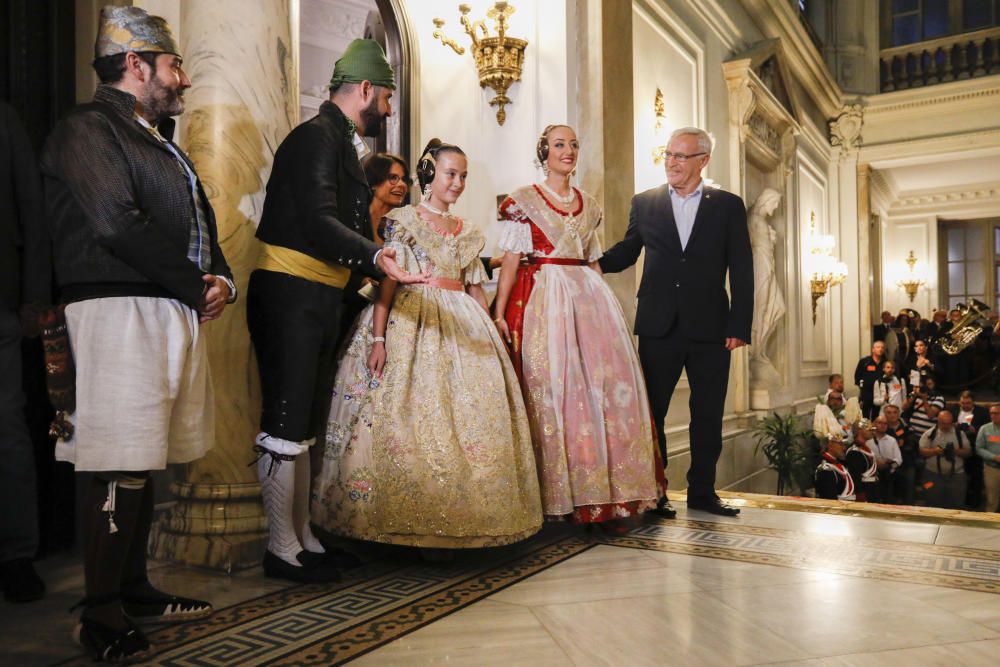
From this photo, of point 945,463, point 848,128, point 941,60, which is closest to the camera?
point 945,463

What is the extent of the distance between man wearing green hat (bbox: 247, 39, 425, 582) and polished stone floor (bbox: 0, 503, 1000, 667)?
0.22 m

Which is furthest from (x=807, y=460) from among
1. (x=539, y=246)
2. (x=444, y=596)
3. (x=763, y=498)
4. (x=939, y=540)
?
(x=444, y=596)

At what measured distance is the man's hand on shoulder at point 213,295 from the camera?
2.06m

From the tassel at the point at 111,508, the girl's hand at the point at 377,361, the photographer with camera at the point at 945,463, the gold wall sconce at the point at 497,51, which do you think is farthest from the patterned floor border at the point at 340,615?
the photographer with camera at the point at 945,463

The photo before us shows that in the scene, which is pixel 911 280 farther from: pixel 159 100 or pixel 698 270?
pixel 159 100

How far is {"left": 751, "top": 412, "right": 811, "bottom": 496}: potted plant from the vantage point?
336 inches

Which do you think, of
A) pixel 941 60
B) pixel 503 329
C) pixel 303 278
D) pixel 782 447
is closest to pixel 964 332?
pixel 941 60

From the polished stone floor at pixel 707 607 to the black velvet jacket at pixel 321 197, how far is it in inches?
41.9

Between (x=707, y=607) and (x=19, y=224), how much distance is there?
2359mm

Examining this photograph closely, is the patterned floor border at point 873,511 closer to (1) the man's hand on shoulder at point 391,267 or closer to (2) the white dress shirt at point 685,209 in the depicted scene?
(2) the white dress shirt at point 685,209

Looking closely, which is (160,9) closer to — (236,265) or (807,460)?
(236,265)

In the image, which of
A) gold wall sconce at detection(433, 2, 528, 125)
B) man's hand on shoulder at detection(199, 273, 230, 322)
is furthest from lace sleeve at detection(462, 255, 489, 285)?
gold wall sconce at detection(433, 2, 528, 125)

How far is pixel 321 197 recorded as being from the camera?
2.50 metres

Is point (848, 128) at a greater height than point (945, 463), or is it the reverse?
point (848, 128)
